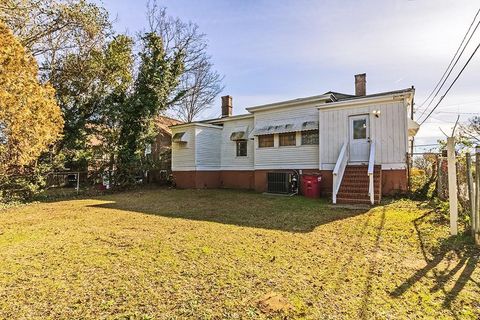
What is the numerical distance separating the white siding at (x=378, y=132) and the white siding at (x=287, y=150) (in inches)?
27.1

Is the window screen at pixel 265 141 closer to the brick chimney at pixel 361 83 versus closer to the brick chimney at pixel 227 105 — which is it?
the brick chimney at pixel 361 83

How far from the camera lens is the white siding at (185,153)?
→ 55.8 feet

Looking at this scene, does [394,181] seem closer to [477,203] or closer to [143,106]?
[477,203]

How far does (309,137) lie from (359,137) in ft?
7.58

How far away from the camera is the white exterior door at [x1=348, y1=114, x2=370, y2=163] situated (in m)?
11.9

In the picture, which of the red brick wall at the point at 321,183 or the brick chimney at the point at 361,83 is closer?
the red brick wall at the point at 321,183

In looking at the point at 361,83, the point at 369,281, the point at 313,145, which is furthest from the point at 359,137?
the point at 369,281

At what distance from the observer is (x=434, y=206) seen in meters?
8.92

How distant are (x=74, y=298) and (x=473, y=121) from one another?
33.7 metres

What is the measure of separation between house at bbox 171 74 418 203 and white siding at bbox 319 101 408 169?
3cm

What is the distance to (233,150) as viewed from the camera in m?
17.2

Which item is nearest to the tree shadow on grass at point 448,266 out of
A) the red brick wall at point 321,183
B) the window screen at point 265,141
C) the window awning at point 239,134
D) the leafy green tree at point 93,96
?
the red brick wall at point 321,183

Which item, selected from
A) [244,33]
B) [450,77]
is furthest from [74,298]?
[450,77]

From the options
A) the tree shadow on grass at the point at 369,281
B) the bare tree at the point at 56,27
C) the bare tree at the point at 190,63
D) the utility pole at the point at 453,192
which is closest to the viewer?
the tree shadow on grass at the point at 369,281
